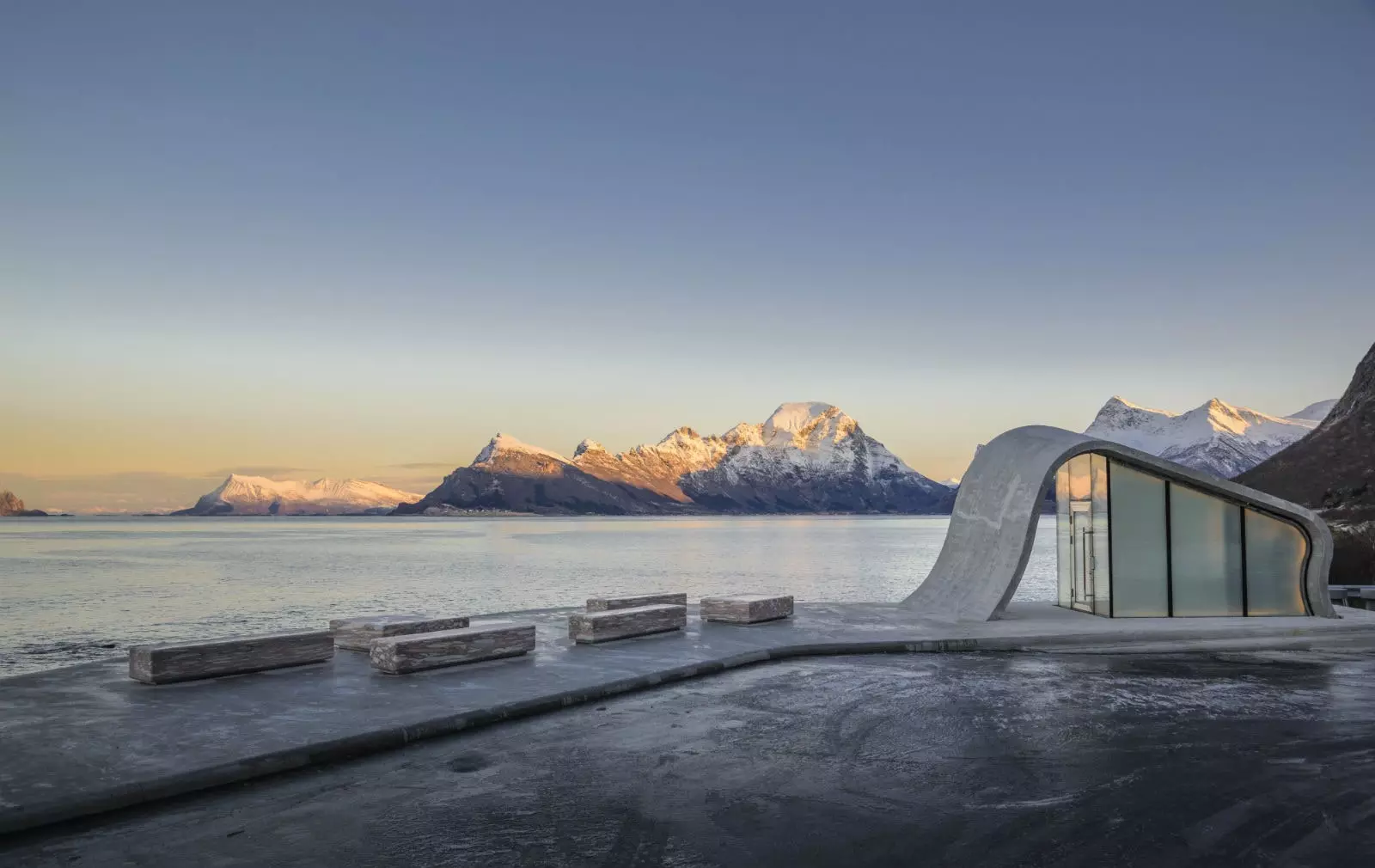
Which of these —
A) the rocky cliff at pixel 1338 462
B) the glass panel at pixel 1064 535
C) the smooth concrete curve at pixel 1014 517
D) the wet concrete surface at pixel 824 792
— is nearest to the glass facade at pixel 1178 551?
the smooth concrete curve at pixel 1014 517

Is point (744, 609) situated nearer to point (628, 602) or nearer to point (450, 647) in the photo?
point (628, 602)

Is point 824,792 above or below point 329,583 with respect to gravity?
above

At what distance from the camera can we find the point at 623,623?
15.7m

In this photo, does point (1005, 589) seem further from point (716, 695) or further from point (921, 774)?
point (921, 774)

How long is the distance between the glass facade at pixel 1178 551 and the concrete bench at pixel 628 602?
8.20m

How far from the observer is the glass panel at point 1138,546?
19141 mm

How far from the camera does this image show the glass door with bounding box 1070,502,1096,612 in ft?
64.5

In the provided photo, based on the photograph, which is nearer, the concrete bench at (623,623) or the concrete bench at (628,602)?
the concrete bench at (623,623)

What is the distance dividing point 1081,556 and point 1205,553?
2233mm

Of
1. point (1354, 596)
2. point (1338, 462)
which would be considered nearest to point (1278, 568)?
point (1354, 596)

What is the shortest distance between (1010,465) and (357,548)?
101 m

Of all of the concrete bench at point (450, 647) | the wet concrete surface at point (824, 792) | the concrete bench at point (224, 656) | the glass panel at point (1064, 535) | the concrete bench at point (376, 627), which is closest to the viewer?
the wet concrete surface at point (824, 792)

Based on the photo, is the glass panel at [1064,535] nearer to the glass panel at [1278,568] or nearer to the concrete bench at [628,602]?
the glass panel at [1278,568]

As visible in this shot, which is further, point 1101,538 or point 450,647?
point 1101,538
